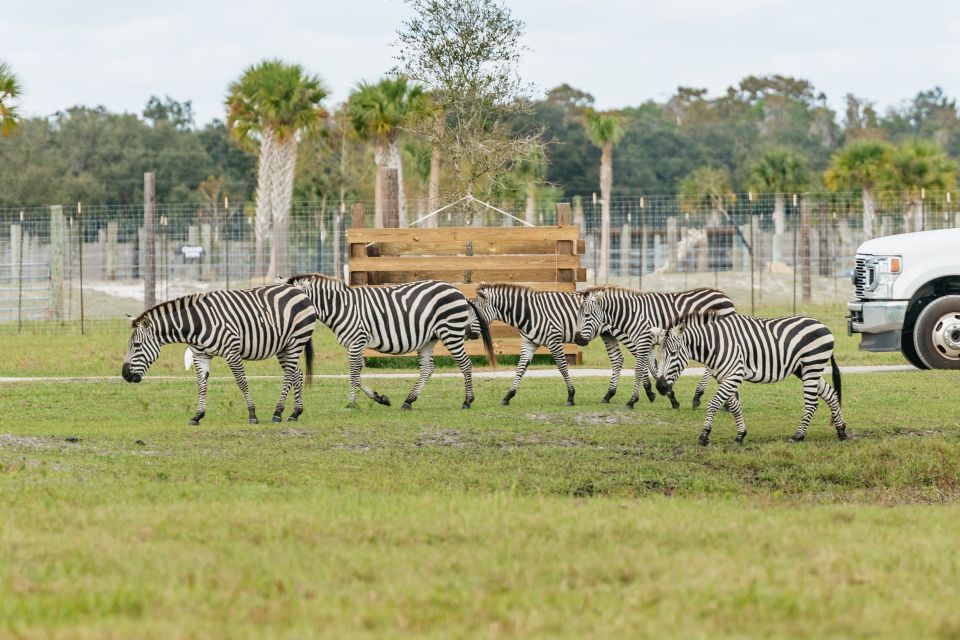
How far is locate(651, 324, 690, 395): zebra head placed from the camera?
13273mm

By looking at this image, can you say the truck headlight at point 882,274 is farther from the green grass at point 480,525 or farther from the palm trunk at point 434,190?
the palm trunk at point 434,190

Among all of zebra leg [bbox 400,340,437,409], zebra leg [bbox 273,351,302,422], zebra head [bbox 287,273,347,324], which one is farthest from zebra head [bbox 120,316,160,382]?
zebra leg [bbox 400,340,437,409]

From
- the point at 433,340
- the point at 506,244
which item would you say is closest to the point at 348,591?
the point at 433,340

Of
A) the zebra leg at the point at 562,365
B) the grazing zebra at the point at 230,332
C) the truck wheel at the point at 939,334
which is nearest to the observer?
the grazing zebra at the point at 230,332

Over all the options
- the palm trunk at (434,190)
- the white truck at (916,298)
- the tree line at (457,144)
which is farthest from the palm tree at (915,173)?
the white truck at (916,298)

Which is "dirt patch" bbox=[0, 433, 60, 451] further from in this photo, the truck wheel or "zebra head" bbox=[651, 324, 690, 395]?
the truck wheel

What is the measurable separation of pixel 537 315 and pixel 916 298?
20.8 ft

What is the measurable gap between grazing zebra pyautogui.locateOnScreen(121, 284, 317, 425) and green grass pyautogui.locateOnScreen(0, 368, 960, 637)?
2.05 ft

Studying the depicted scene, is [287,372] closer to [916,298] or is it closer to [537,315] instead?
[537,315]

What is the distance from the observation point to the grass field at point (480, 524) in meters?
5.58

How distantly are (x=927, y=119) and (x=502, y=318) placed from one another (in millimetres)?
126750

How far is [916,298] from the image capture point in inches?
764

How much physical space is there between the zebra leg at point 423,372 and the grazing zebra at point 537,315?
2.79 ft

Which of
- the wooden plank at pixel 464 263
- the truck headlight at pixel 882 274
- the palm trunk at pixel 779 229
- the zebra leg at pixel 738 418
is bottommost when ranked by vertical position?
the zebra leg at pixel 738 418
